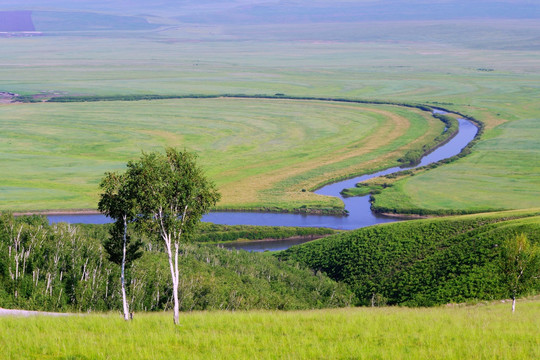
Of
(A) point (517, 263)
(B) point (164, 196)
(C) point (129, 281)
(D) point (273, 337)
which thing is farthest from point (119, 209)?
(A) point (517, 263)

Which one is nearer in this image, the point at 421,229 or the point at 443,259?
the point at 443,259

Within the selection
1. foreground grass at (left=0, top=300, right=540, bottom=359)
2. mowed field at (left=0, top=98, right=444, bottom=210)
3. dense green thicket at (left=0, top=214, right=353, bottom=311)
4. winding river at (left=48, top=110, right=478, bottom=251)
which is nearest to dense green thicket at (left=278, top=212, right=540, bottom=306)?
dense green thicket at (left=0, top=214, right=353, bottom=311)

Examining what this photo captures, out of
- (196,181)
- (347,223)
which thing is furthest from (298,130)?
(196,181)

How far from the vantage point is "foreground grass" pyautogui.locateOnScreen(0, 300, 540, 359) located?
20.3 meters

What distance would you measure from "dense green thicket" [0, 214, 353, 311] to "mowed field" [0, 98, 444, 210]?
30056 mm

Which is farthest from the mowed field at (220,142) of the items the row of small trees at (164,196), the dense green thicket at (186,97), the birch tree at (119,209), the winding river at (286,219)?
the row of small trees at (164,196)

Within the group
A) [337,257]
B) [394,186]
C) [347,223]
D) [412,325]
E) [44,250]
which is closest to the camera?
[412,325]

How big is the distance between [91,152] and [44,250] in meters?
76.5

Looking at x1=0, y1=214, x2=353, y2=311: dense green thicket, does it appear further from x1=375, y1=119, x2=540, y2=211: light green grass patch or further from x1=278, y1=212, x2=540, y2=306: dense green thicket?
x1=375, y1=119, x2=540, y2=211: light green grass patch

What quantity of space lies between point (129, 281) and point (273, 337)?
2311 cm

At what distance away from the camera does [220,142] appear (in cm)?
13025

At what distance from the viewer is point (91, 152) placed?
395ft

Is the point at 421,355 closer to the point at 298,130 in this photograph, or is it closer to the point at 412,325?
the point at 412,325

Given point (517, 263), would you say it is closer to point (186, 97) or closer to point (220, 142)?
point (220, 142)
